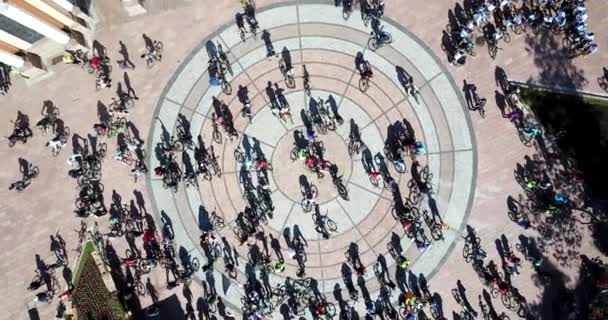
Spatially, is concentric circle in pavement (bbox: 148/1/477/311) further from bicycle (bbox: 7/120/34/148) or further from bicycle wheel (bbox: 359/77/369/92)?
bicycle (bbox: 7/120/34/148)

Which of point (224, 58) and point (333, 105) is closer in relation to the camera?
point (333, 105)

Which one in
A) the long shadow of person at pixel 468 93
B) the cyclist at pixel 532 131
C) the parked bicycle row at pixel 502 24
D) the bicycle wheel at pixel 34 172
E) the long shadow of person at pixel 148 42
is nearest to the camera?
the cyclist at pixel 532 131

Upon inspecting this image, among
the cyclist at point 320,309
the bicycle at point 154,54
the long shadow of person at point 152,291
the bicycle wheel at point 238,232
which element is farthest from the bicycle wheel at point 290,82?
the long shadow of person at point 152,291

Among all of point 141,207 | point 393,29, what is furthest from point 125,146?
point 393,29

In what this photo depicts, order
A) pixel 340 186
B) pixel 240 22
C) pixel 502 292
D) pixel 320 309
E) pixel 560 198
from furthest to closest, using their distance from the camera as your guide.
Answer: pixel 240 22 → pixel 340 186 → pixel 320 309 → pixel 502 292 → pixel 560 198

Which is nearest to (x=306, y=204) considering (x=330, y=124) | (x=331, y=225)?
(x=331, y=225)

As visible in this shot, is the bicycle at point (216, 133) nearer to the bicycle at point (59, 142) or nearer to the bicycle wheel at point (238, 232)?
the bicycle wheel at point (238, 232)

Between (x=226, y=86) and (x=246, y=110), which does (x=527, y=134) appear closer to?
(x=246, y=110)
